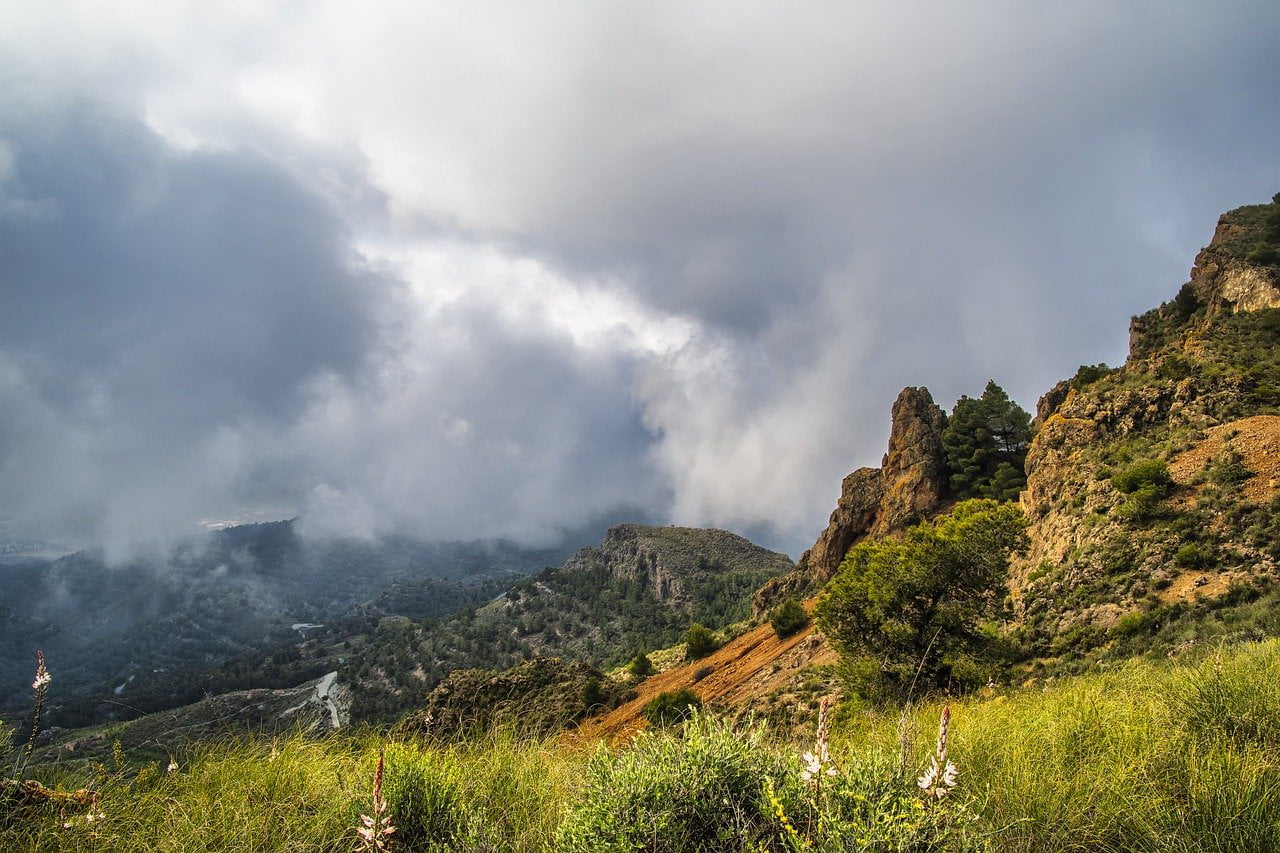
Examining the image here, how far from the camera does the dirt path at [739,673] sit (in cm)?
3956

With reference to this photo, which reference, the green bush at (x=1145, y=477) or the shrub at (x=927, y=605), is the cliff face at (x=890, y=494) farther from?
the shrub at (x=927, y=605)

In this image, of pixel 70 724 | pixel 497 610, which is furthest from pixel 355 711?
pixel 70 724

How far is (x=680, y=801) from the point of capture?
4.32 meters

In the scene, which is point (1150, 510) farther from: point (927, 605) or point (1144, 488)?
point (927, 605)

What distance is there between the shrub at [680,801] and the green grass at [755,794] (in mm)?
16

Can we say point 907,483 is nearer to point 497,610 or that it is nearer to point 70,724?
point 497,610

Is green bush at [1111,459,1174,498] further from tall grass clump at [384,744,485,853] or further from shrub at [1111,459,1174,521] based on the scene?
tall grass clump at [384,744,485,853]

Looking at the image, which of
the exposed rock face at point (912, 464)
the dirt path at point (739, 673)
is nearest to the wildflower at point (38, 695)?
the dirt path at point (739, 673)

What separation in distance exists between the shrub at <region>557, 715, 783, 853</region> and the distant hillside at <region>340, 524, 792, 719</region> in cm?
11123

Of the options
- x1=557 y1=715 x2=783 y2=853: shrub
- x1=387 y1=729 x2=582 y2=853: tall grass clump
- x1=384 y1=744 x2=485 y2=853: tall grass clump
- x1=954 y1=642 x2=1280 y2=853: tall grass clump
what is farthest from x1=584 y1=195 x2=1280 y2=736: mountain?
x1=954 y1=642 x2=1280 y2=853: tall grass clump

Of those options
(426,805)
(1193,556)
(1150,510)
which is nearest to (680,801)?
(426,805)

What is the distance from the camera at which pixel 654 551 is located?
18775cm

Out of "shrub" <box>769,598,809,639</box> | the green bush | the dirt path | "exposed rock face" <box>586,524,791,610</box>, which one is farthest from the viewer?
"exposed rock face" <box>586,524,791,610</box>

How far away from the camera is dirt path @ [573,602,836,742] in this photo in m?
39.6
